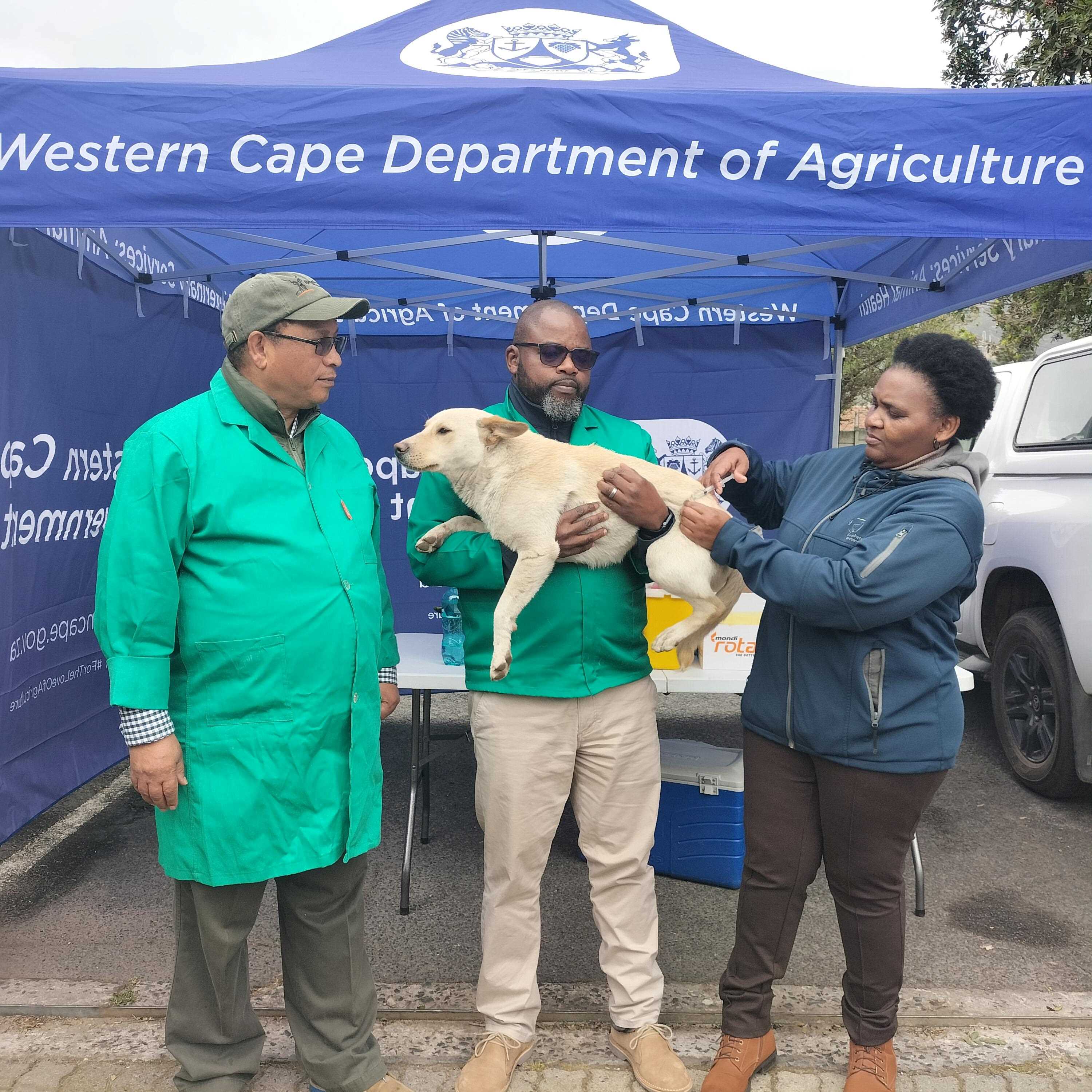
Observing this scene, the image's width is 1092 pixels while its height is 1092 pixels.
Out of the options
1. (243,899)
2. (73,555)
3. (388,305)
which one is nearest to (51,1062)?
(243,899)

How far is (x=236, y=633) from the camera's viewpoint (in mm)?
2217

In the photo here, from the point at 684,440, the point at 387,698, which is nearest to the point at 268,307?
the point at 387,698

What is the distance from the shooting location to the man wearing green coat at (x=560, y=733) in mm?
2635

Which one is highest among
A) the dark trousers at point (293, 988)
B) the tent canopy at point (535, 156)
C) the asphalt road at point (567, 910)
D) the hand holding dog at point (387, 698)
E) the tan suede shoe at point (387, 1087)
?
the tent canopy at point (535, 156)

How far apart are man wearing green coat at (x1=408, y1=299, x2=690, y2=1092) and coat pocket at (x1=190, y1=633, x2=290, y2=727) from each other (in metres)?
0.59

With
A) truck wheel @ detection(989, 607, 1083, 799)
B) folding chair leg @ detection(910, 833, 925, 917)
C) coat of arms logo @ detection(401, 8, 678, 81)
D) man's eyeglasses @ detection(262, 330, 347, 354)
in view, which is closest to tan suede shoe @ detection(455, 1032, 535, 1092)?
folding chair leg @ detection(910, 833, 925, 917)

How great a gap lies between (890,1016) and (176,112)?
338cm

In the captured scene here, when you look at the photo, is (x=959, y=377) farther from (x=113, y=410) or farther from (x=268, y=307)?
(x=113, y=410)

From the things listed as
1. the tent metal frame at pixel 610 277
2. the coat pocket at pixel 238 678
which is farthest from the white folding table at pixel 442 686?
the tent metal frame at pixel 610 277

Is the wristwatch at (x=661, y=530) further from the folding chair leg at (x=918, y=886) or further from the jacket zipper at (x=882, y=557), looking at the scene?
the folding chair leg at (x=918, y=886)

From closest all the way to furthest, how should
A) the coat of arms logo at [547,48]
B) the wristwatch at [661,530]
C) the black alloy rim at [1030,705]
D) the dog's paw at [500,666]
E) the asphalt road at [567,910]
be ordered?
the dog's paw at [500,666]
the wristwatch at [661,530]
the coat of arms logo at [547,48]
the asphalt road at [567,910]
the black alloy rim at [1030,705]

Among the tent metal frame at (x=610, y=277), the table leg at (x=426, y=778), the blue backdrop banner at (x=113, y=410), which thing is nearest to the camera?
the blue backdrop banner at (x=113, y=410)

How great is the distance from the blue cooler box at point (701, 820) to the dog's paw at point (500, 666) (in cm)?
167

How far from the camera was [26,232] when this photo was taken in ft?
12.3
